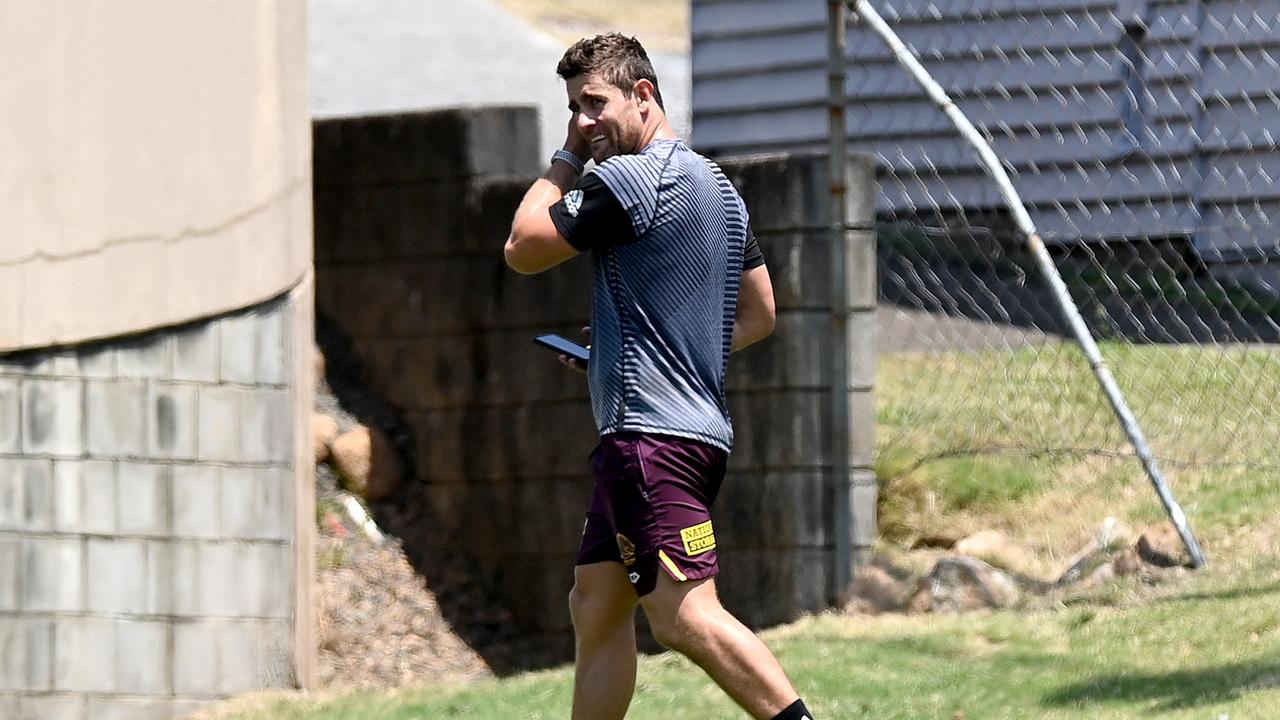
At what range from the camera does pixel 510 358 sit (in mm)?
9055

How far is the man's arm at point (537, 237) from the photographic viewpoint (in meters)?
4.55

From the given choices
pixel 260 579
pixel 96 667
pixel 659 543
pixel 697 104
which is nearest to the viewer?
pixel 659 543

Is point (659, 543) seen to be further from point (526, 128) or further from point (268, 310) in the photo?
point (526, 128)

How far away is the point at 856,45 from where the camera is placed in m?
11.6

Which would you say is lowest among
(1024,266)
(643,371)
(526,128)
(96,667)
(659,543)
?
(96,667)

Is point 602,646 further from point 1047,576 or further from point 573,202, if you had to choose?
point 1047,576

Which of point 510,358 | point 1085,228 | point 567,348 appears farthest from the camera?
point 1085,228

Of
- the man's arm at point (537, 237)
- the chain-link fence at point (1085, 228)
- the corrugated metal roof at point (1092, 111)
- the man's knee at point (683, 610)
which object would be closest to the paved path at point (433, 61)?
the corrugated metal roof at point (1092, 111)

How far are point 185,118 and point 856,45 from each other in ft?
17.1

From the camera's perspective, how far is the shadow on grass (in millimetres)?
5449

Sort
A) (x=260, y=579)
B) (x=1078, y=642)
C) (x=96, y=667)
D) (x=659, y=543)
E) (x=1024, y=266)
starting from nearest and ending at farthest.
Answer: (x=659, y=543), (x=1078, y=642), (x=96, y=667), (x=260, y=579), (x=1024, y=266)

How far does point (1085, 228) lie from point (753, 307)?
4578mm

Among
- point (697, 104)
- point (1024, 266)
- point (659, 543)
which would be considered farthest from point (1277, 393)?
point (697, 104)

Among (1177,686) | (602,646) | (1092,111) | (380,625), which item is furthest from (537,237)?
(1092,111)
